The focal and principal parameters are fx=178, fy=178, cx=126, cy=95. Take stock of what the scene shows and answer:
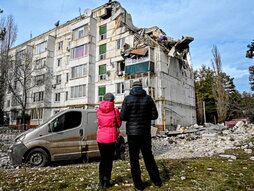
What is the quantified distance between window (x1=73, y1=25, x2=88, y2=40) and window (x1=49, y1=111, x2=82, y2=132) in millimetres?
24524

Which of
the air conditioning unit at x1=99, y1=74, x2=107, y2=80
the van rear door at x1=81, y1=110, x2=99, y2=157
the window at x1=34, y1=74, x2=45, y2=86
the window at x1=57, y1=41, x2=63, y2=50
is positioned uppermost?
the window at x1=57, y1=41, x2=63, y2=50

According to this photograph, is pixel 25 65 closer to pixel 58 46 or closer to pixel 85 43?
pixel 58 46

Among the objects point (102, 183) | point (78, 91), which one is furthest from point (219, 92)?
point (102, 183)

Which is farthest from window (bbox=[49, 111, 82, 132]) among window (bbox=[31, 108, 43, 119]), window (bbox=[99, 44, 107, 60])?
window (bbox=[31, 108, 43, 119])

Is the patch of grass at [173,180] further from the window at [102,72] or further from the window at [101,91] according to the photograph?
the window at [102,72]

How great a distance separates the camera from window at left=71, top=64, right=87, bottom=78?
28.2 m

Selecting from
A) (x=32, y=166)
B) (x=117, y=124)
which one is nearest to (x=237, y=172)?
(x=117, y=124)

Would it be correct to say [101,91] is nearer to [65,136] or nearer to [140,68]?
[140,68]

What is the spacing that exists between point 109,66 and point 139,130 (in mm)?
24154

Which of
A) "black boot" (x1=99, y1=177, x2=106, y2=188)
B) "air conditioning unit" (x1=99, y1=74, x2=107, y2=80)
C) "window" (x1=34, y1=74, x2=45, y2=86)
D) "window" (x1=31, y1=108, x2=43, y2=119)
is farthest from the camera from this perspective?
"window" (x1=34, y1=74, x2=45, y2=86)

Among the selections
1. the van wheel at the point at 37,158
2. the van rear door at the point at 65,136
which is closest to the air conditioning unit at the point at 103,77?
the van rear door at the point at 65,136

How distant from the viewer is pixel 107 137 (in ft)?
12.1

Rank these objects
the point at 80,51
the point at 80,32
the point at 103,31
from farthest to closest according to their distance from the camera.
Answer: the point at 80,32, the point at 80,51, the point at 103,31

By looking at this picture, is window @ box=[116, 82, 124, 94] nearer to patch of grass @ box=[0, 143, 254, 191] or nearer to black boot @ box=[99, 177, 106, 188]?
patch of grass @ box=[0, 143, 254, 191]
